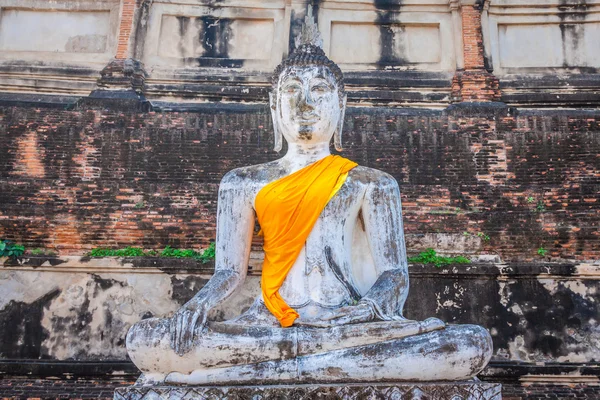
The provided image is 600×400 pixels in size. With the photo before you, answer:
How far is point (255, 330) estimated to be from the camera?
345 cm

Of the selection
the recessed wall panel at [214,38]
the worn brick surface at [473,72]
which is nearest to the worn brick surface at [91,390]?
the worn brick surface at [473,72]

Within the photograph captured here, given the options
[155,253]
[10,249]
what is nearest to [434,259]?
[155,253]

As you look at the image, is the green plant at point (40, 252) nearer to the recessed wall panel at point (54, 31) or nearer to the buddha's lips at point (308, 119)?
the buddha's lips at point (308, 119)

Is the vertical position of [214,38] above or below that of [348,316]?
above

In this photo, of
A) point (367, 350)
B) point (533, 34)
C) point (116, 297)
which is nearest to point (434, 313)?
point (116, 297)

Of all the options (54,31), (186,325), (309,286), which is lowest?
(186,325)

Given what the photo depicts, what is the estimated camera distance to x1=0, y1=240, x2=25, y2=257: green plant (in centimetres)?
787

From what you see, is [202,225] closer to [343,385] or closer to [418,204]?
[418,204]

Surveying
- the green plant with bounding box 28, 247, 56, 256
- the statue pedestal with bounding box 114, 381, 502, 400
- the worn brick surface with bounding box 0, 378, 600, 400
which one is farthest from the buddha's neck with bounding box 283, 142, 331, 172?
the green plant with bounding box 28, 247, 56, 256

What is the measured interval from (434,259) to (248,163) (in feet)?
9.77

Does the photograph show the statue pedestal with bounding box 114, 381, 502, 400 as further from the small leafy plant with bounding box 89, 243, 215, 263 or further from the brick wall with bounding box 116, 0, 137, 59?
the brick wall with bounding box 116, 0, 137, 59

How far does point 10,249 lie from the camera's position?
791cm

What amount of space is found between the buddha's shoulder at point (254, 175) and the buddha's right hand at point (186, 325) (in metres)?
1.02

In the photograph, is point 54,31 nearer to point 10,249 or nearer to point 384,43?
point 10,249
